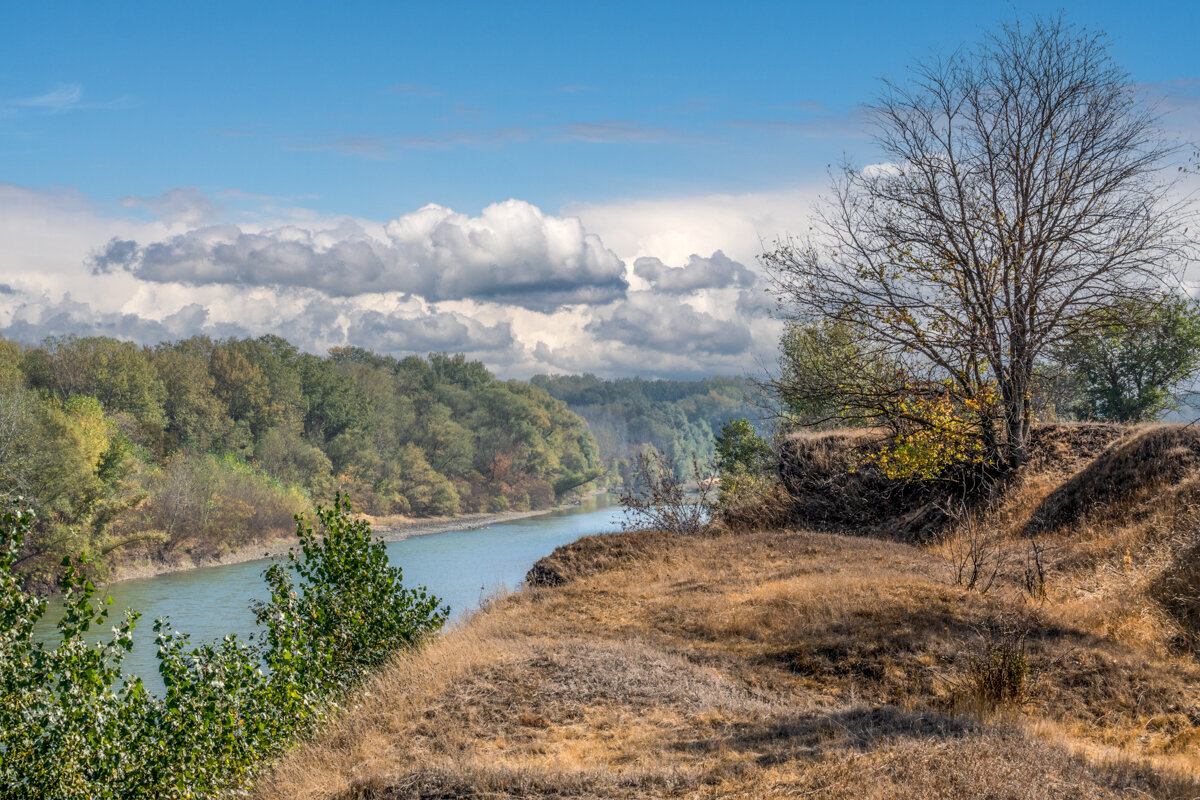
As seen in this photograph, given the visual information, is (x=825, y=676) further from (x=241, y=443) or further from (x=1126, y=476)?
(x=241, y=443)

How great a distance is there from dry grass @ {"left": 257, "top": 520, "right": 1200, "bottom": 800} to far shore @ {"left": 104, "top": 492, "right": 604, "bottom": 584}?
21.7 meters

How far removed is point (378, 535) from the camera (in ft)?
224

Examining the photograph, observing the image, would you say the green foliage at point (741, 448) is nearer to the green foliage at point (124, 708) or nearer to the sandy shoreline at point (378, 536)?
the sandy shoreline at point (378, 536)

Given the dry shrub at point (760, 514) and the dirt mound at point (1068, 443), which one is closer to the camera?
the dirt mound at point (1068, 443)

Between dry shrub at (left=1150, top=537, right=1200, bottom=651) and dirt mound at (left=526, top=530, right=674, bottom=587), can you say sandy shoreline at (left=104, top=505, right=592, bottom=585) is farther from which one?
dry shrub at (left=1150, top=537, right=1200, bottom=651)

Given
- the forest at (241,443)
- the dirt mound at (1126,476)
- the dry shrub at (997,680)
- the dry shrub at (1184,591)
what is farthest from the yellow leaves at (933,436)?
the forest at (241,443)

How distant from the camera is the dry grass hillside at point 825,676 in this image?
18.9ft

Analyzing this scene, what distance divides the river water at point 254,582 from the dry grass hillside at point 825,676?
420cm

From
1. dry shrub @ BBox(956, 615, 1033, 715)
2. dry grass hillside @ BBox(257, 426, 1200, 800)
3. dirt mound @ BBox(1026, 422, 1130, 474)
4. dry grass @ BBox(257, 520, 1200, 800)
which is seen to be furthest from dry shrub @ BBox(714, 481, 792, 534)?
dry shrub @ BBox(956, 615, 1033, 715)

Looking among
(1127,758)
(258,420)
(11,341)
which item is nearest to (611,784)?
(1127,758)

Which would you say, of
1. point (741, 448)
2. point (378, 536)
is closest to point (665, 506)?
point (741, 448)

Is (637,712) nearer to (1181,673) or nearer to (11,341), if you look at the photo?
(1181,673)

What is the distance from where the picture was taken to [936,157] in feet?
58.2

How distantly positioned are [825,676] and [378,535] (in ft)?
207
